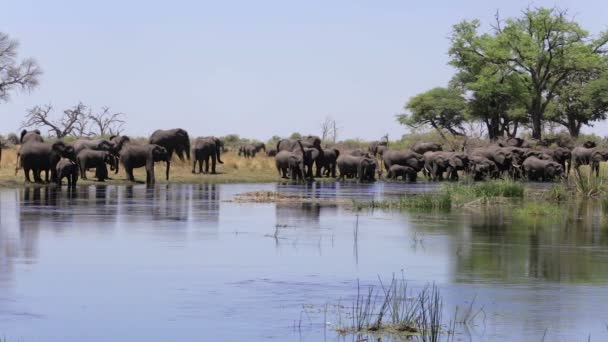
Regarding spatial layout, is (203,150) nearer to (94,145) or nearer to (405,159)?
(94,145)

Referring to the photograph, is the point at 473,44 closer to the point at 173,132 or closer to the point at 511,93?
the point at 511,93

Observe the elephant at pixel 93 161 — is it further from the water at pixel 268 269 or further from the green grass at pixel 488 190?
the green grass at pixel 488 190

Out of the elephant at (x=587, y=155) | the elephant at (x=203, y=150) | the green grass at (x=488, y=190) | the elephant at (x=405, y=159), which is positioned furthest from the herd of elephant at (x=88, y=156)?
the elephant at (x=587, y=155)

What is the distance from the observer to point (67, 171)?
1661 inches

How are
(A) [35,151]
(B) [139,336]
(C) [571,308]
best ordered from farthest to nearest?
(A) [35,151] → (C) [571,308] → (B) [139,336]

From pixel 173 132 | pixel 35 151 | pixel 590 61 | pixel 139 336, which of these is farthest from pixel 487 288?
pixel 590 61

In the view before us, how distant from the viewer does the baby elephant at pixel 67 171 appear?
42.2 m

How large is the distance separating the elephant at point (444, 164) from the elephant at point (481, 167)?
380mm

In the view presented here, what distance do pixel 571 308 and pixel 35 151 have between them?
1208 inches

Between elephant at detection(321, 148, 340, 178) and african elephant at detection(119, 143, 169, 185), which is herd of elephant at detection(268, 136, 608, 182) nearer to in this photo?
elephant at detection(321, 148, 340, 178)

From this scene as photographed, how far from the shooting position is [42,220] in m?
28.0

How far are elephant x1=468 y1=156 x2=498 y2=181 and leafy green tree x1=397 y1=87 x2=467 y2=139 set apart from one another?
39974mm

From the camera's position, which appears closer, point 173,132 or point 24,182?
point 24,182

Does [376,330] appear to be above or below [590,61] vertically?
below
